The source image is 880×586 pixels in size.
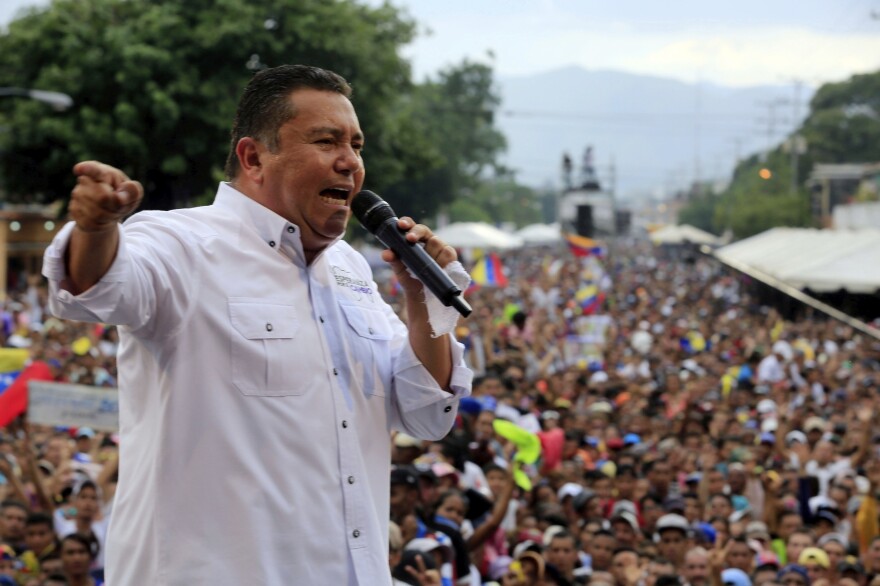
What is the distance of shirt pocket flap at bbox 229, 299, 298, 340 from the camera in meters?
2.44

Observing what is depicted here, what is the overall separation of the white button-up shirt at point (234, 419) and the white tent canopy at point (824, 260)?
18.4 m

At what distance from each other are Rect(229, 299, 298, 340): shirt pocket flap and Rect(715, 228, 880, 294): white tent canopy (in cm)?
1842

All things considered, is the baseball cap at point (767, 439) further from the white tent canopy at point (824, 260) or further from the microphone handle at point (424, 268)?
the white tent canopy at point (824, 260)

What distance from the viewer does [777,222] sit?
58.2m

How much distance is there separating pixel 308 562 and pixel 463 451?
580cm

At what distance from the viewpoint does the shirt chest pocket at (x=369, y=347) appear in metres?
2.69

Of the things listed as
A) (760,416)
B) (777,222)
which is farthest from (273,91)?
(777,222)

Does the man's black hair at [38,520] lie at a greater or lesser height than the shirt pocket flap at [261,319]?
lesser

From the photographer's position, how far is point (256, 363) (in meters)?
2.44

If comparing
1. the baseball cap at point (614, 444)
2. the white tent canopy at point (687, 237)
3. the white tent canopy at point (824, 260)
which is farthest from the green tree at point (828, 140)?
the baseball cap at point (614, 444)

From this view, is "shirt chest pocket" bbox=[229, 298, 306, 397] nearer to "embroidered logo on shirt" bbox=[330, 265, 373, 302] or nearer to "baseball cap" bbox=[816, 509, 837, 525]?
"embroidered logo on shirt" bbox=[330, 265, 373, 302]

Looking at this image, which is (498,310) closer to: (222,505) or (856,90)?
(222,505)

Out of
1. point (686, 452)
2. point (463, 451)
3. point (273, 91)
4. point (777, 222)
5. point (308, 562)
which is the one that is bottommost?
point (777, 222)

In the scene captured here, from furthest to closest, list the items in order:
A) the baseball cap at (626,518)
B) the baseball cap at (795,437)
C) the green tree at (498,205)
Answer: the green tree at (498,205), the baseball cap at (795,437), the baseball cap at (626,518)
